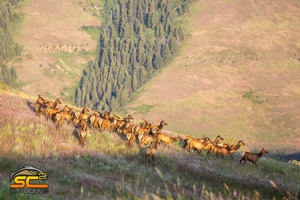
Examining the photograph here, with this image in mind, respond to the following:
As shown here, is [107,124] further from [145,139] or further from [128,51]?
[128,51]

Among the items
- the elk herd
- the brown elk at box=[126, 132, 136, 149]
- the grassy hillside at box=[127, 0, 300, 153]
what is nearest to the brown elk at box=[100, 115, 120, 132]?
the elk herd

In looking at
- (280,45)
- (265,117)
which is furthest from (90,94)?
(280,45)

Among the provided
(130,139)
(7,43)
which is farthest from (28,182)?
(7,43)

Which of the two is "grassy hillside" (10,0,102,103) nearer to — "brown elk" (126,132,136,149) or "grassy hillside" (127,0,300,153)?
"grassy hillside" (127,0,300,153)

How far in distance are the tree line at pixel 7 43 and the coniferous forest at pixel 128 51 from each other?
24.2 m

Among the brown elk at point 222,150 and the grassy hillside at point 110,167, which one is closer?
the grassy hillside at point 110,167

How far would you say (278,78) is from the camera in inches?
5153

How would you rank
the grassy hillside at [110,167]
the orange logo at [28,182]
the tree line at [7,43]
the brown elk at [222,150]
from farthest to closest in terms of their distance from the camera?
the tree line at [7,43] → the brown elk at [222,150] → the grassy hillside at [110,167] → the orange logo at [28,182]

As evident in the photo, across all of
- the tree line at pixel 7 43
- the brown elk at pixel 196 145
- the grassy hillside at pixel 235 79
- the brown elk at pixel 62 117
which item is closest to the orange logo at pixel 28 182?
the brown elk at pixel 62 117

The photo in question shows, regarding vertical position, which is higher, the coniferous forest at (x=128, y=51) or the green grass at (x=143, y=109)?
the coniferous forest at (x=128, y=51)

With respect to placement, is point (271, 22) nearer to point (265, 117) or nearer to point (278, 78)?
point (278, 78)

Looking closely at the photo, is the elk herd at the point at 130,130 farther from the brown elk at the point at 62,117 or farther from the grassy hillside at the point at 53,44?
the grassy hillside at the point at 53,44

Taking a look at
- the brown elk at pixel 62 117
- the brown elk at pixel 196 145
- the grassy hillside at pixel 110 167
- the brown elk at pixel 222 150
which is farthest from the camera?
the brown elk at pixel 222 150

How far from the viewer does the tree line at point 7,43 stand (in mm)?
130875
